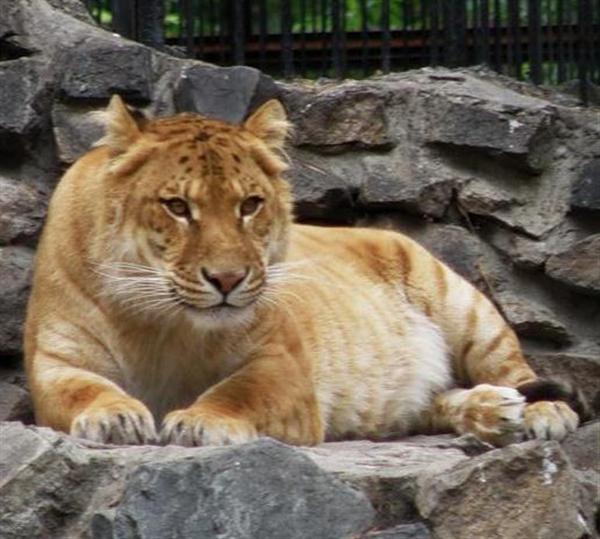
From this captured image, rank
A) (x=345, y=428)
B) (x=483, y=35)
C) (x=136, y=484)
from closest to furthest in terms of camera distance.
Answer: (x=136, y=484) < (x=345, y=428) < (x=483, y=35)

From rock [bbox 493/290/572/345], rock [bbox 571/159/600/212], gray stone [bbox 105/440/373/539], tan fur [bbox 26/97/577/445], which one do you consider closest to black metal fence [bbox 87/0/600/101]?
rock [bbox 571/159/600/212]

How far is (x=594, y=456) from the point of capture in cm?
589

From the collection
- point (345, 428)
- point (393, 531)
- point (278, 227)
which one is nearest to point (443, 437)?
point (345, 428)

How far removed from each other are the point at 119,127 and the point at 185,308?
614 millimetres

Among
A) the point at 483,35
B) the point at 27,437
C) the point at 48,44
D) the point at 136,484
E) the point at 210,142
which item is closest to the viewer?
the point at 136,484

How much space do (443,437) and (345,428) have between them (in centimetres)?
33

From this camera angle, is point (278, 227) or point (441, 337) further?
point (441, 337)

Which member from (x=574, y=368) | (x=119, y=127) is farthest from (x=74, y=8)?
(x=574, y=368)

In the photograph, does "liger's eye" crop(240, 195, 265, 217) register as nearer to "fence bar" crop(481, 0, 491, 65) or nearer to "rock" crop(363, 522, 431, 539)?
"rock" crop(363, 522, 431, 539)

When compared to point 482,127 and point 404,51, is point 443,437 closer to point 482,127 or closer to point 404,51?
point 482,127

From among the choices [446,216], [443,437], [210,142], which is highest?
[210,142]

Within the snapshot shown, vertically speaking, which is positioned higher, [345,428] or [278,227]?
[278,227]

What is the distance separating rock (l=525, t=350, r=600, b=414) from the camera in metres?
6.64

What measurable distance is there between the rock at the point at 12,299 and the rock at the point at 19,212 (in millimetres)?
71
